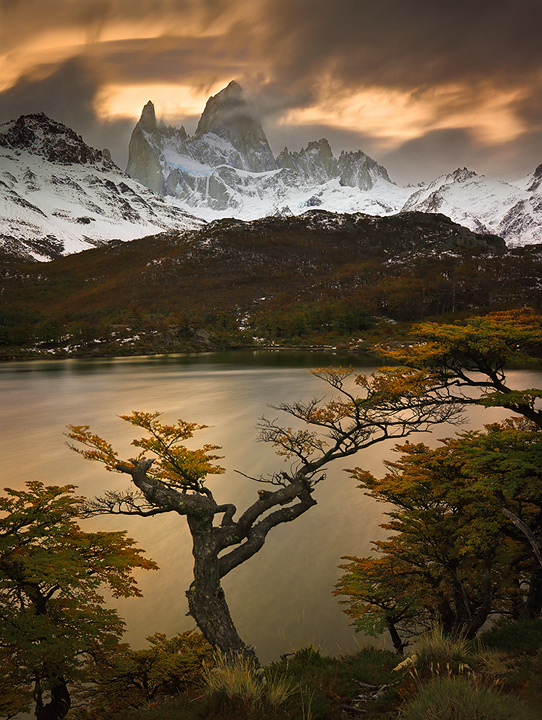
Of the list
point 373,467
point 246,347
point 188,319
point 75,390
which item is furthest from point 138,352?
point 373,467

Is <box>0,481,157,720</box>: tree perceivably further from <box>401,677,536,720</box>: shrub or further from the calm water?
<box>401,677,536,720</box>: shrub

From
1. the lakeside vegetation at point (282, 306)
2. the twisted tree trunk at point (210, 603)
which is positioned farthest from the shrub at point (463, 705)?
the lakeside vegetation at point (282, 306)

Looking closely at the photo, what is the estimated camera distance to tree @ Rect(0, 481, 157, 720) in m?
7.43

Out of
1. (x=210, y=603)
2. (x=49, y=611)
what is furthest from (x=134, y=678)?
(x=49, y=611)

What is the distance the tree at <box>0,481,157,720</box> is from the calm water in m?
3.21

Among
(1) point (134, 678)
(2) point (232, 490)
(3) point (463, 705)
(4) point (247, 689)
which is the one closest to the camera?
(3) point (463, 705)

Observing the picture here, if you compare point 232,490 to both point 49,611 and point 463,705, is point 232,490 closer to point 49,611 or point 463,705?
point 49,611

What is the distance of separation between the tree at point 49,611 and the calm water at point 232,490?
3.21 meters

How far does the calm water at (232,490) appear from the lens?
39.8ft

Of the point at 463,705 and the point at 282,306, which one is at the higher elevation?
the point at 282,306

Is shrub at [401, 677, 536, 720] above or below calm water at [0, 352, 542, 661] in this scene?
above

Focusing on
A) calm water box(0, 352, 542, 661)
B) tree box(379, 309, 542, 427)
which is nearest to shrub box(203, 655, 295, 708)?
calm water box(0, 352, 542, 661)

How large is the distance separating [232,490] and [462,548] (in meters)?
15.3

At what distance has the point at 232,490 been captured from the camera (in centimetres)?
2286
